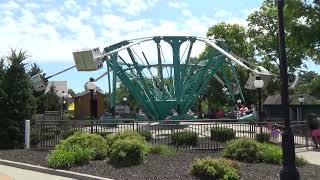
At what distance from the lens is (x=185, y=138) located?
1939 cm

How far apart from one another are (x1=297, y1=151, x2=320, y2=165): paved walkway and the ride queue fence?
146 centimetres

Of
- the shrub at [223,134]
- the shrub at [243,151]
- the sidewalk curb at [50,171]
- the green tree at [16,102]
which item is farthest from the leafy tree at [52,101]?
the shrub at [243,151]

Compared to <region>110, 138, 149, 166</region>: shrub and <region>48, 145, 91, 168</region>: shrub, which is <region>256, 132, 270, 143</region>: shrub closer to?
<region>110, 138, 149, 166</region>: shrub

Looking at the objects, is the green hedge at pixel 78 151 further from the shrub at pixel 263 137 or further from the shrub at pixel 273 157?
the shrub at pixel 263 137

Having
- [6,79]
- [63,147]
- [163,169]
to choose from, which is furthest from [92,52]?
[163,169]

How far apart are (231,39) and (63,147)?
170 feet

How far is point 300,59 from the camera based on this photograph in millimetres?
56469

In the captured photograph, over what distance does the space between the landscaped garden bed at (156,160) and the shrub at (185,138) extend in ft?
3.23

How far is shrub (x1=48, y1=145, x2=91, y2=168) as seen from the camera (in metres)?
15.4

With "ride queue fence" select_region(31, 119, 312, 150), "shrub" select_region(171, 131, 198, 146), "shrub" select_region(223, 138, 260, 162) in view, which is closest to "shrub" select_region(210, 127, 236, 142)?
"ride queue fence" select_region(31, 119, 312, 150)

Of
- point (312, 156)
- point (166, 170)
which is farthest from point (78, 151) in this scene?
point (312, 156)

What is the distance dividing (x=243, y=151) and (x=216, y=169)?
3.46 m

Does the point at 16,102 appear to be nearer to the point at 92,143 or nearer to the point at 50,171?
the point at 92,143

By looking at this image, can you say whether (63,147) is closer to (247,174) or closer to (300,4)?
(247,174)
